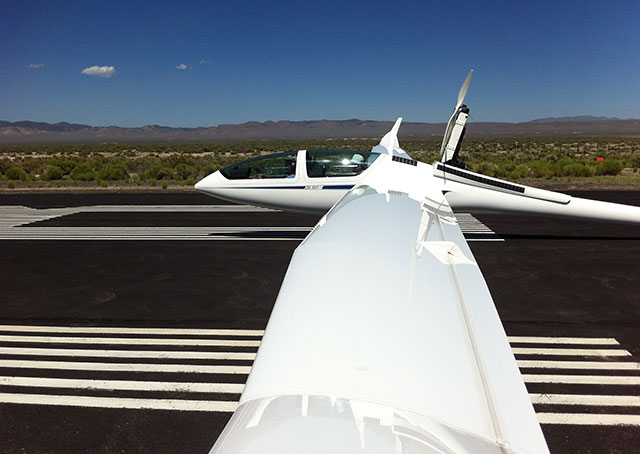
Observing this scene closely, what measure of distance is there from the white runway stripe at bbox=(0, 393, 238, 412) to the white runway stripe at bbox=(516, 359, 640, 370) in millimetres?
3695

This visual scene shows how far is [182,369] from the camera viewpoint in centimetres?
572

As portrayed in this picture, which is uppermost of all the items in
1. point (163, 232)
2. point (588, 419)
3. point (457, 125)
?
point (457, 125)

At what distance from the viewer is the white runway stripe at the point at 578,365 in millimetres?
5633

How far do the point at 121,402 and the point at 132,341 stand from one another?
1.62 metres

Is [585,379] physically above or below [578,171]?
below

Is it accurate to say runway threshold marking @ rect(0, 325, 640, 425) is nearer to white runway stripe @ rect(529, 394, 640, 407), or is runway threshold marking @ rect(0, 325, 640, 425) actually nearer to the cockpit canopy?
white runway stripe @ rect(529, 394, 640, 407)

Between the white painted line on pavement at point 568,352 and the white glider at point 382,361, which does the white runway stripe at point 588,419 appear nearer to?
the white painted line on pavement at point 568,352

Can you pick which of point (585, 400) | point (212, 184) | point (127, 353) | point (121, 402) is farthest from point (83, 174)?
point (585, 400)

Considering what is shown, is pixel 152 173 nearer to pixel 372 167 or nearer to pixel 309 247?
pixel 372 167

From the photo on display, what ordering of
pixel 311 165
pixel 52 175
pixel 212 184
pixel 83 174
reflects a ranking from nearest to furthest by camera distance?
pixel 311 165
pixel 212 184
pixel 52 175
pixel 83 174

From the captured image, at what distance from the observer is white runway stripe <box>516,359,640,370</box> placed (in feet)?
18.5

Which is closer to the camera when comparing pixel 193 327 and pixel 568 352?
pixel 568 352

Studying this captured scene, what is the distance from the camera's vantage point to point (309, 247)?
2.91 meters

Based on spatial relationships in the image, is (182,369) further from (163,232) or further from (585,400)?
(163,232)
